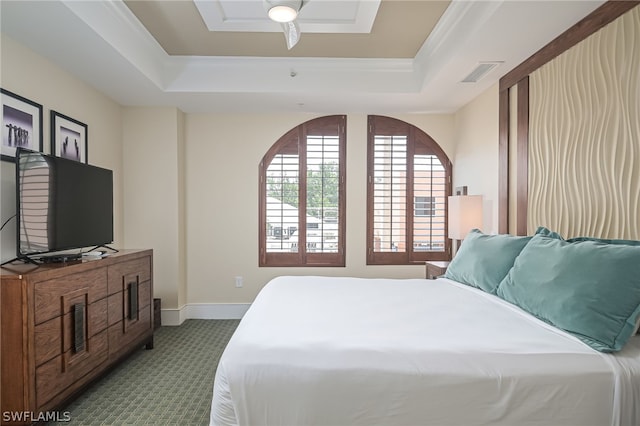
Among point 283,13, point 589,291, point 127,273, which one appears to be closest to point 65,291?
point 127,273

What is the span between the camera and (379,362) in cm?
139

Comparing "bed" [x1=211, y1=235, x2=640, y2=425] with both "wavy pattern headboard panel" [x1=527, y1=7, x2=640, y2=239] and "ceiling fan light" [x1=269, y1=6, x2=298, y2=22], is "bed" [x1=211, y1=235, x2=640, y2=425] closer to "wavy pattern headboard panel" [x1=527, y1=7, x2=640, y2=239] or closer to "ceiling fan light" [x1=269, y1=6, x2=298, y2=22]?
"wavy pattern headboard panel" [x1=527, y1=7, x2=640, y2=239]

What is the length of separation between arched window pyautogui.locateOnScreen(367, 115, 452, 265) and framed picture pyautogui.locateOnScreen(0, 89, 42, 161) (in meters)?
3.08

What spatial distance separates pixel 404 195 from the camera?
4.32 m

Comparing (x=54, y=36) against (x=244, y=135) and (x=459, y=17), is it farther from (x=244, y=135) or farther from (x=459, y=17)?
(x=459, y=17)

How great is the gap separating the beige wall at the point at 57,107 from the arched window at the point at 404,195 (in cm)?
273

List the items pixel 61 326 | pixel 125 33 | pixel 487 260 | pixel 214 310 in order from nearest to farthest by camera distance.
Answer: pixel 61 326, pixel 487 260, pixel 125 33, pixel 214 310

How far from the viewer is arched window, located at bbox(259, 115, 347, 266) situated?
4.28 metres

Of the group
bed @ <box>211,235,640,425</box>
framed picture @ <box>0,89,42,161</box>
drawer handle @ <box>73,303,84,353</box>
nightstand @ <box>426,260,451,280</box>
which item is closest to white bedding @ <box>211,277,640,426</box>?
bed @ <box>211,235,640,425</box>

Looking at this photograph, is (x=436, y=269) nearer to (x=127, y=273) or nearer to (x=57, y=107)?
(x=127, y=273)

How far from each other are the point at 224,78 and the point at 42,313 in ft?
7.93

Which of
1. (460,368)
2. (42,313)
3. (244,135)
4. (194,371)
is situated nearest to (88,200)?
(42,313)

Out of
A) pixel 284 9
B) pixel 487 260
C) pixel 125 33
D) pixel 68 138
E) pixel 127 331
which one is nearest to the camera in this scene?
pixel 284 9

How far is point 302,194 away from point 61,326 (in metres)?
2.65
